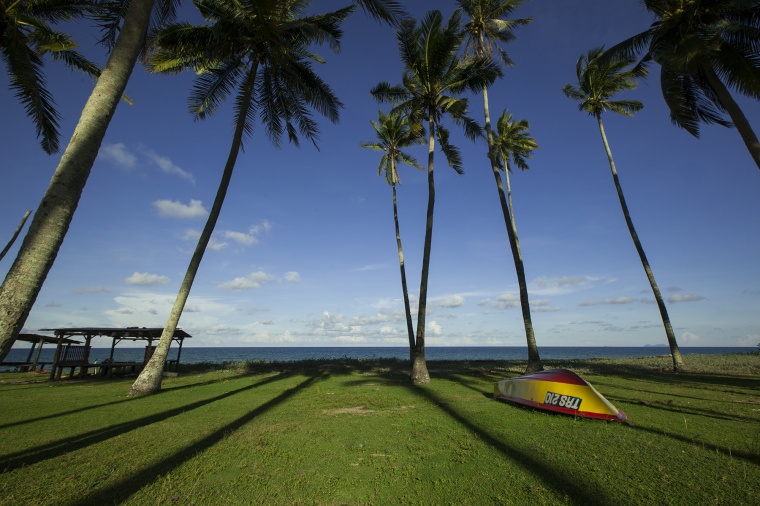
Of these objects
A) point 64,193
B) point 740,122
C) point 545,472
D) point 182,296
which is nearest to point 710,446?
point 545,472

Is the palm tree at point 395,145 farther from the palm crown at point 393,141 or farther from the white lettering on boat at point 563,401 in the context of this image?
the white lettering on boat at point 563,401

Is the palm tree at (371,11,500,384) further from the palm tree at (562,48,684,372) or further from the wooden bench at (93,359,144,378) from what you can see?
the wooden bench at (93,359,144,378)

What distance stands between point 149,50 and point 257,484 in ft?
46.4

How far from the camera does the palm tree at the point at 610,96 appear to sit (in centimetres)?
1773

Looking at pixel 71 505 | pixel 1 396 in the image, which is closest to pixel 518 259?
pixel 71 505

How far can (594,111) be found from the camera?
20719 millimetres

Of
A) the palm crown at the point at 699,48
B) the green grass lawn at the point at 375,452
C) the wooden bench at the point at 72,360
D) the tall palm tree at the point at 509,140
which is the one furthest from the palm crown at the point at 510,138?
the wooden bench at the point at 72,360

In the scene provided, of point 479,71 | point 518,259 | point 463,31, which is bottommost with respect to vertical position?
point 518,259

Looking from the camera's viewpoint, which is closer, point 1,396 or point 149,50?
point 1,396

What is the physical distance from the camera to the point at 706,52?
34.8 feet

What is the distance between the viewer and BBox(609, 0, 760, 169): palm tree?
1041cm

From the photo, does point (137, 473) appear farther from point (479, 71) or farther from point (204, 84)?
point (479, 71)

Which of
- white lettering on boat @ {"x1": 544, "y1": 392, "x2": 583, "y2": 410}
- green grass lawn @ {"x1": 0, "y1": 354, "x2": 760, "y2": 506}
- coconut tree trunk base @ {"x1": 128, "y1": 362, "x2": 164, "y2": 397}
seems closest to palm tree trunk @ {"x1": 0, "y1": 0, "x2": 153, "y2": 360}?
green grass lawn @ {"x1": 0, "y1": 354, "x2": 760, "y2": 506}

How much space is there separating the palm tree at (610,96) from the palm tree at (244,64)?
14074mm
